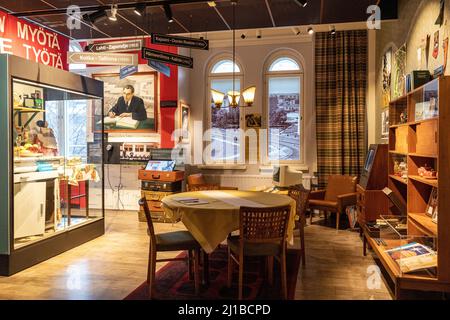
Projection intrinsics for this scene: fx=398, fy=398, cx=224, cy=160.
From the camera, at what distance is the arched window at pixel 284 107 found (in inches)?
322

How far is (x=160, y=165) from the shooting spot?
24.2ft

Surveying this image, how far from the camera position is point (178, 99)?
25.9ft

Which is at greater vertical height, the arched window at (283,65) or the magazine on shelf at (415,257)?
the arched window at (283,65)

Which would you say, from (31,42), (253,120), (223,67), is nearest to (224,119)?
(253,120)

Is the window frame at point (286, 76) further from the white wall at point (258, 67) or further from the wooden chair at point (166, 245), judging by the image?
the wooden chair at point (166, 245)

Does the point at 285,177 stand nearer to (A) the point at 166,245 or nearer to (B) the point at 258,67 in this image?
(B) the point at 258,67

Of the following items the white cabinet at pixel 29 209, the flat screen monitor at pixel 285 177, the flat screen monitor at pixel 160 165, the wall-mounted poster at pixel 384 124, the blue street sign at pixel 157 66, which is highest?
the blue street sign at pixel 157 66

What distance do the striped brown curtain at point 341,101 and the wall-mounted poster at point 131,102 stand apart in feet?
10.9

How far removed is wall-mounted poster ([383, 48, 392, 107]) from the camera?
6.19 metres

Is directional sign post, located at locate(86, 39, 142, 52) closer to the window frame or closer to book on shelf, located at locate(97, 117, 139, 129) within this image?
book on shelf, located at locate(97, 117, 139, 129)

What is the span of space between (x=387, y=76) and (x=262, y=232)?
4.11 m

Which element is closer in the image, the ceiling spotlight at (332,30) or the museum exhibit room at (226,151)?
the museum exhibit room at (226,151)

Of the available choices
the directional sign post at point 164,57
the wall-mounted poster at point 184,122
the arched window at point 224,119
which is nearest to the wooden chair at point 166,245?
the directional sign post at point 164,57

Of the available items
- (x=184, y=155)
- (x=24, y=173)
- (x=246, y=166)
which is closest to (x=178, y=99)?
(x=184, y=155)
